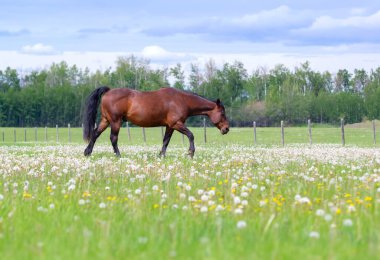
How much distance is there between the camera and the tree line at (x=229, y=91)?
418 feet

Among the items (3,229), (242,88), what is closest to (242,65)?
(242,88)

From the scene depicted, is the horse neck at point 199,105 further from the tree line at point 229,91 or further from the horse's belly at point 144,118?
the tree line at point 229,91

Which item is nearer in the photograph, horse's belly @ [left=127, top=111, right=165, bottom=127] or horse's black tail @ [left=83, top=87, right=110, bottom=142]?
horse's belly @ [left=127, top=111, right=165, bottom=127]

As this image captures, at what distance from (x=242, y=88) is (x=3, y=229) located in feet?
474

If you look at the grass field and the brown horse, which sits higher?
the brown horse

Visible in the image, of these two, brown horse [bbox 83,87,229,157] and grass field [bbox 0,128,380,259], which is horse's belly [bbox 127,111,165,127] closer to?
brown horse [bbox 83,87,229,157]

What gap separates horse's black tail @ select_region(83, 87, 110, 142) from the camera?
19.7 metres

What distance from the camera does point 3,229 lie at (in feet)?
19.8

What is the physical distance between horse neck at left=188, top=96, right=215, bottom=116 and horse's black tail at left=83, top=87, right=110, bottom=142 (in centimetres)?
289

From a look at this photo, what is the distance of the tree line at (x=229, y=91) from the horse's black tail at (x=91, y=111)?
95954mm

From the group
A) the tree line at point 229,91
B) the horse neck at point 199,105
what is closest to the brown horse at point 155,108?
the horse neck at point 199,105

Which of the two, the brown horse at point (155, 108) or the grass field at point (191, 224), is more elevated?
the brown horse at point (155, 108)

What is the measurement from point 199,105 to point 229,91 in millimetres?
122575

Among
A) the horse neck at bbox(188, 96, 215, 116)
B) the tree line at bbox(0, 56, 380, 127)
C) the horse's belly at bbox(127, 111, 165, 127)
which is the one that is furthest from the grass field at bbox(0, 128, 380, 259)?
the tree line at bbox(0, 56, 380, 127)
